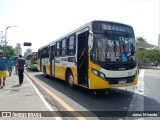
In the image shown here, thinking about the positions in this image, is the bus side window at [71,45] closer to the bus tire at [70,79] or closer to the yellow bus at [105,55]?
the yellow bus at [105,55]

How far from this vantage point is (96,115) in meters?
6.75

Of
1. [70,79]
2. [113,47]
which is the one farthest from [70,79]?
[113,47]

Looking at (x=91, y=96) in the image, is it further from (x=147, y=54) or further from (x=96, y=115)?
(x=147, y=54)

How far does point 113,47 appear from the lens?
30.6 feet

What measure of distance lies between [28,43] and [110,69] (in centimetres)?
4659

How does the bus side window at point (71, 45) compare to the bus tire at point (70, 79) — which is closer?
the bus side window at point (71, 45)

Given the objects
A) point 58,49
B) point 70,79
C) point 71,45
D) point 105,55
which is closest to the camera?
point 105,55

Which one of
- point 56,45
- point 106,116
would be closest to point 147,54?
point 56,45

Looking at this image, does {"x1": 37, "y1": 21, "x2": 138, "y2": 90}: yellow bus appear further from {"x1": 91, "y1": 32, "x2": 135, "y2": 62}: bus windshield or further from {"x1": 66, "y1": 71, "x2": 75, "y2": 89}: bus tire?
{"x1": 66, "y1": 71, "x2": 75, "y2": 89}: bus tire

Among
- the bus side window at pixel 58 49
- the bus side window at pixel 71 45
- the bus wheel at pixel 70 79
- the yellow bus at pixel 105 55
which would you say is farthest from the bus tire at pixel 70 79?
the bus side window at pixel 58 49

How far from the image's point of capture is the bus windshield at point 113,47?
9109 mm

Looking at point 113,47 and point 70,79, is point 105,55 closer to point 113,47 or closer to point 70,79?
point 113,47

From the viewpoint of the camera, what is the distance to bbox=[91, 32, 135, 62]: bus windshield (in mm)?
9109

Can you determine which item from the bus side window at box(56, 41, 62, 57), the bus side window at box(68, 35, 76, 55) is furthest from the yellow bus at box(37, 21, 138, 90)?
the bus side window at box(56, 41, 62, 57)
